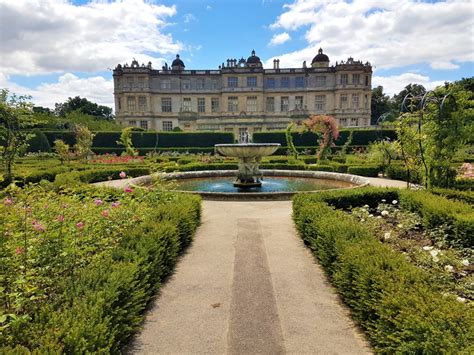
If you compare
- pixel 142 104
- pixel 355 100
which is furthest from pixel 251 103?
pixel 142 104

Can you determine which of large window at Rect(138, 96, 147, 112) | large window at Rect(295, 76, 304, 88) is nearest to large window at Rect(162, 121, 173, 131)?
large window at Rect(138, 96, 147, 112)

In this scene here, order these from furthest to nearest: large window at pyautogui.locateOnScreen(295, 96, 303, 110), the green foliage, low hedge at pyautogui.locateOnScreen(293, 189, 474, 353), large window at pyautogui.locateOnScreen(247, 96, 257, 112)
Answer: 1. large window at pyautogui.locateOnScreen(295, 96, 303, 110)
2. large window at pyautogui.locateOnScreen(247, 96, 257, 112)
3. the green foliage
4. low hedge at pyautogui.locateOnScreen(293, 189, 474, 353)

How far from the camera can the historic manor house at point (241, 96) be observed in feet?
167

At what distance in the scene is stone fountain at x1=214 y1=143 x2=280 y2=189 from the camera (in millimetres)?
10977

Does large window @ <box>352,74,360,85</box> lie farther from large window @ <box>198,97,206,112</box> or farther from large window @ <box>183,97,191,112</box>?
large window @ <box>183,97,191,112</box>

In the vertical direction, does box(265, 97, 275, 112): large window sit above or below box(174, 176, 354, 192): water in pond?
above

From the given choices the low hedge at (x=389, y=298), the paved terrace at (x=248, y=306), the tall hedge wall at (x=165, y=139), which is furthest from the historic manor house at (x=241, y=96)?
the low hedge at (x=389, y=298)

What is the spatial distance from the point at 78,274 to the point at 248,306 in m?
1.76

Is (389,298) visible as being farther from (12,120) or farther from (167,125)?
(167,125)

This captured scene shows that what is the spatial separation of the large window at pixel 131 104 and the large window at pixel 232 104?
15.0 meters

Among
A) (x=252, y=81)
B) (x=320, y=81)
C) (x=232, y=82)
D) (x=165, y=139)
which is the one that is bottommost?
(x=165, y=139)

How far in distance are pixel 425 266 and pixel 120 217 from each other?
4.34 metres

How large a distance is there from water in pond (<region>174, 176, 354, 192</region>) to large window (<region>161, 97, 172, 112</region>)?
41495mm

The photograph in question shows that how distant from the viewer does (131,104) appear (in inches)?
2035
